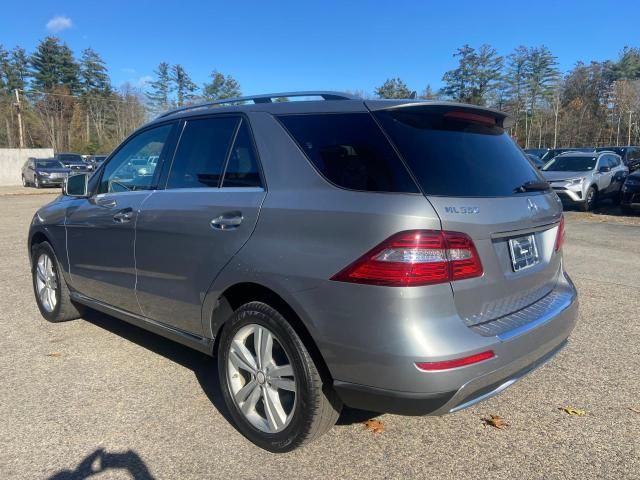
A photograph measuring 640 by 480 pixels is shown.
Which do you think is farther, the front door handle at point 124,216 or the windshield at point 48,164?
the windshield at point 48,164

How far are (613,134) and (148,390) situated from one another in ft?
247

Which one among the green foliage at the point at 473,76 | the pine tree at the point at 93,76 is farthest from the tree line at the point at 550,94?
the pine tree at the point at 93,76

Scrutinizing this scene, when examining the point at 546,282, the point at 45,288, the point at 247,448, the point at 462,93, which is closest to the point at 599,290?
the point at 546,282

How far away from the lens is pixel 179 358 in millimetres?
4133

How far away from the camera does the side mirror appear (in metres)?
4.41

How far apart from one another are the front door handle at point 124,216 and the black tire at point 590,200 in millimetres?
15027

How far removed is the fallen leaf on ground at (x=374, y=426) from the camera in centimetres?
300

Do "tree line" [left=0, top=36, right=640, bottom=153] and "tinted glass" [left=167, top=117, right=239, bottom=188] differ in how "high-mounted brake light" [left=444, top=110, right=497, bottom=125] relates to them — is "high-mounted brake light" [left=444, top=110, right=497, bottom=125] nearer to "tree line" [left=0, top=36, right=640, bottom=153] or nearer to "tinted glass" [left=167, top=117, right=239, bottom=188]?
"tinted glass" [left=167, top=117, right=239, bottom=188]

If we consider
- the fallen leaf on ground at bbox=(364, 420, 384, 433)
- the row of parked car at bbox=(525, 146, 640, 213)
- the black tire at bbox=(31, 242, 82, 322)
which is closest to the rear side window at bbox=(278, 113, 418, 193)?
the fallen leaf on ground at bbox=(364, 420, 384, 433)

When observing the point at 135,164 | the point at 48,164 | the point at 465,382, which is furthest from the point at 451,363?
the point at 48,164

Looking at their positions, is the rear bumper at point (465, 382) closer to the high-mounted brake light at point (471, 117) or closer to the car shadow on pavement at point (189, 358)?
the car shadow on pavement at point (189, 358)

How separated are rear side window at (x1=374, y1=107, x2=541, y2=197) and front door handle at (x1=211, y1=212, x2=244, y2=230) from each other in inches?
36.5

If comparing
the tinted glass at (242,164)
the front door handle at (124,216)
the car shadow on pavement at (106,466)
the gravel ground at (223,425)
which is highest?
the tinted glass at (242,164)

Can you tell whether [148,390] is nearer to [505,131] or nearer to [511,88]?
[505,131]
